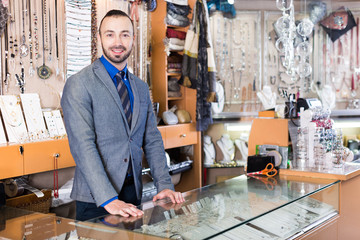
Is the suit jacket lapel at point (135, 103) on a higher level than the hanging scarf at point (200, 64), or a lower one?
lower

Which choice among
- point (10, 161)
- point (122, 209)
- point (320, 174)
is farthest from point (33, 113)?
point (320, 174)

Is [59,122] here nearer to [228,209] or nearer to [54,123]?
[54,123]

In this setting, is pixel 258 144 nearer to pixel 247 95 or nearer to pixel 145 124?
pixel 145 124

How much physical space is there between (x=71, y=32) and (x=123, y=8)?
868 millimetres

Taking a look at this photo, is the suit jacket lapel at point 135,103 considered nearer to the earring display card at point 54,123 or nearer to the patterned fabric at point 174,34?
the earring display card at point 54,123

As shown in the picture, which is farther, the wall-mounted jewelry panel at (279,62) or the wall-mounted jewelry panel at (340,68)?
the wall-mounted jewelry panel at (340,68)

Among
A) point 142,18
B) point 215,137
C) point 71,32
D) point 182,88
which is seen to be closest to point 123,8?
point 142,18

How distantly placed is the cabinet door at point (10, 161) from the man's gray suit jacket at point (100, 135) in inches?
43.8

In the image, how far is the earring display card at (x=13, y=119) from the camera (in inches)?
132

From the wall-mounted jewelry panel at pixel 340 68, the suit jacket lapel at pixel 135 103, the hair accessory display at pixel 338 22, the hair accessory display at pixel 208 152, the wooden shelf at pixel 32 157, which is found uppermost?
the hair accessory display at pixel 338 22

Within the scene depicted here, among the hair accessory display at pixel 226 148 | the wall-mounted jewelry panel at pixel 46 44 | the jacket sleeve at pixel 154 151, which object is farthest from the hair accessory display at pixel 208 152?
the jacket sleeve at pixel 154 151

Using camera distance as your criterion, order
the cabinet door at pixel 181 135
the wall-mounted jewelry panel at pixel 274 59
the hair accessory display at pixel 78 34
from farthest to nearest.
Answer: the wall-mounted jewelry panel at pixel 274 59
the cabinet door at pixel 181 135
the hair accessory display at pixel 78 34

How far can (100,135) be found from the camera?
6.84 feet

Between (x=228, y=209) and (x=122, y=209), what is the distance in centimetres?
53
